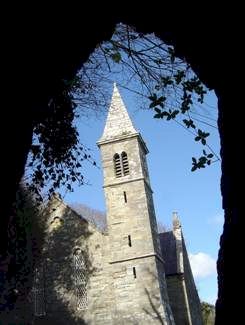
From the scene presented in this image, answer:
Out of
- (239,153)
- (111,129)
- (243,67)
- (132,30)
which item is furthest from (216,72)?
(111,129)

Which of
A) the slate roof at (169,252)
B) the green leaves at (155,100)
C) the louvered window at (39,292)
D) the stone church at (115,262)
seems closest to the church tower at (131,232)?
the stone church at (115,262)

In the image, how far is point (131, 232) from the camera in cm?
2338

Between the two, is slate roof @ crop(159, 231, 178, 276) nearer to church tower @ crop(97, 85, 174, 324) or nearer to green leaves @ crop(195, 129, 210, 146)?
church tower @ crop(97, 85, 174, 324)

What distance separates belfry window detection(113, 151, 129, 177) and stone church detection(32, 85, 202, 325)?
0.05 m

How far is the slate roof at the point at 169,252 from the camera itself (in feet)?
91.5

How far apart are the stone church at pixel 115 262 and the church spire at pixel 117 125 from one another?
0.23ft

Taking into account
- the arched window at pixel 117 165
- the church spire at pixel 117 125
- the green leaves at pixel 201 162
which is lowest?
the green leaves at pixel 201 162

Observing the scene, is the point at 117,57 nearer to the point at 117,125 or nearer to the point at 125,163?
the point at 125,163

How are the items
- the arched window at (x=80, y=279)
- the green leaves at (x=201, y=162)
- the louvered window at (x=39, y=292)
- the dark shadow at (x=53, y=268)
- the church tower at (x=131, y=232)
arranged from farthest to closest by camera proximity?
the louvered window at (x=39, y=292)
the arched window at (x=80, y=279)
the dark shadow at (x=53, y=268)
the church tower at (x=131, y=232)
the green leaves at (x=201, y=162)

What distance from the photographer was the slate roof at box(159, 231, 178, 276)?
27.9 metres

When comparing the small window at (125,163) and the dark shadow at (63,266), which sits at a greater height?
the small window at (125,163)

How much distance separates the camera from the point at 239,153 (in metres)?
2.52

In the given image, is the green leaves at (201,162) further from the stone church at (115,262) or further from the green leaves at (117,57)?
the stone church at (115,262)

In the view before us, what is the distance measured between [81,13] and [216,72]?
1.02 metres
